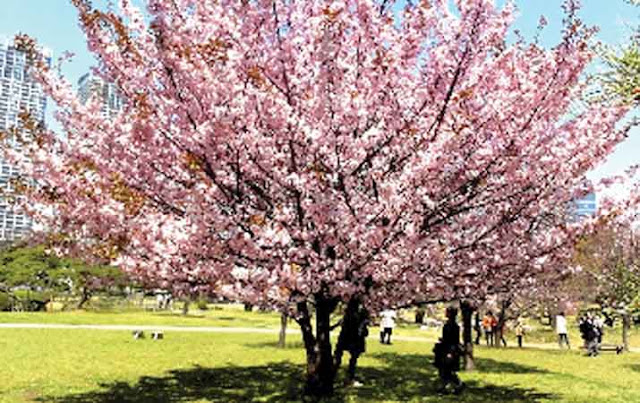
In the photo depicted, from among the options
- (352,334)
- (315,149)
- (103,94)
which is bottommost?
(352,334)

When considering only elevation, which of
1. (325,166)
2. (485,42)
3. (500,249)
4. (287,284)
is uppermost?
(485,42)

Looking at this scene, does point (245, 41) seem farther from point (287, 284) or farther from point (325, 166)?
point (287, 284)

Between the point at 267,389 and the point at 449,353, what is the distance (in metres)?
3.89

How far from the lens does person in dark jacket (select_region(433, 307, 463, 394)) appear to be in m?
11.9

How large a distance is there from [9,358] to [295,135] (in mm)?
12561

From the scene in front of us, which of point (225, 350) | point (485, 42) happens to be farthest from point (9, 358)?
point (485, 42)

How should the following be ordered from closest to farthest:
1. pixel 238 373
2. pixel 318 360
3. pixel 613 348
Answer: pixel 318 360, pixel 238 373, pixel 613 348

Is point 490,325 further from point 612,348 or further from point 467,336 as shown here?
point 467,336

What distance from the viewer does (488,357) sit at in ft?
70.2

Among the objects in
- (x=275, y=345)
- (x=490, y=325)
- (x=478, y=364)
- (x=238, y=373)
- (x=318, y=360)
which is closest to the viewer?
(x=318, y=360)

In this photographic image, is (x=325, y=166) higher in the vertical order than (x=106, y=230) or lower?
higher

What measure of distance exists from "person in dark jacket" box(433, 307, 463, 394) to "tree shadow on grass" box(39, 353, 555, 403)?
0.34 meters

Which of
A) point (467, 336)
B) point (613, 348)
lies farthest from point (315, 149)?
point (613, 348)

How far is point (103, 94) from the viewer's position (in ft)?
31.1
